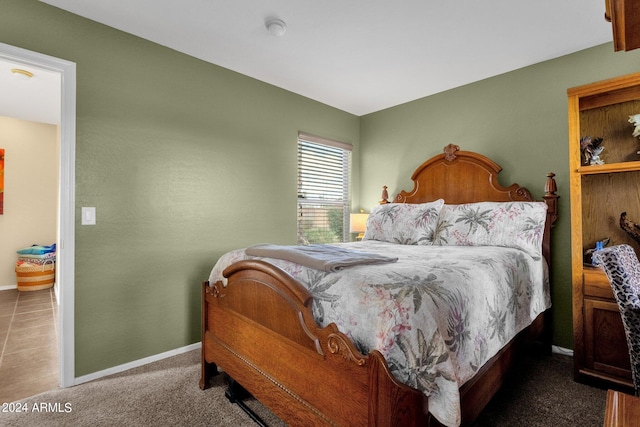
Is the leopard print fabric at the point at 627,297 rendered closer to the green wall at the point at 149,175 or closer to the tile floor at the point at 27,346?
the green wall at the point at 149,175

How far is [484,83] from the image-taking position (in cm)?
312

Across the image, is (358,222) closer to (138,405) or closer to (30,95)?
(138,405)

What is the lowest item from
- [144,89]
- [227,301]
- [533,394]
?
[533,394]

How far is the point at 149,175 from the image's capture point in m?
2.46

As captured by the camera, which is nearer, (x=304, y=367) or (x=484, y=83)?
(x=304, y=367)

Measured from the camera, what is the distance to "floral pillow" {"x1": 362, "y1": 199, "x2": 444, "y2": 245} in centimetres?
280

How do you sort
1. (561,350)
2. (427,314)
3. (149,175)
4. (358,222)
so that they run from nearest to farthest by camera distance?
(427,314) < (149,175) < (561,350) < (358,222)

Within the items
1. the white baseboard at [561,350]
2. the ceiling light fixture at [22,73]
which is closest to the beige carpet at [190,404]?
the white baseboard at [561,350]

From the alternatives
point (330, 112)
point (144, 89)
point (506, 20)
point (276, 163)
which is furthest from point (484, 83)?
point (144, 89)

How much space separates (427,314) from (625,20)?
95 cm

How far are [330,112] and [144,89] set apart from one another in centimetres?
212

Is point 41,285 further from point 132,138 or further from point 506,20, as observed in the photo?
point 506,20

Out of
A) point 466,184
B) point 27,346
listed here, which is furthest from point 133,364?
point 466,184

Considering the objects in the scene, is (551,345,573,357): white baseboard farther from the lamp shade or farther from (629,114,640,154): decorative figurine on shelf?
the lamp shade
